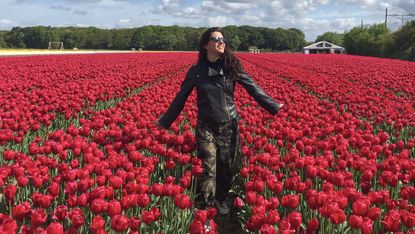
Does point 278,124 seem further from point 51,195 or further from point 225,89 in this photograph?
point 51,195

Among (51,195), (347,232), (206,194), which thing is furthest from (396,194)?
(51,195)

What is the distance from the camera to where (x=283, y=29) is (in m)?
150

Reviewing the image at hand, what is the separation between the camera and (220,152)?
521cm

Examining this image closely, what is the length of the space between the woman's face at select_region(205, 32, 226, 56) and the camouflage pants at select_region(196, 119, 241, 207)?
0.82 m

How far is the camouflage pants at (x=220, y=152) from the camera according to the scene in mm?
5023

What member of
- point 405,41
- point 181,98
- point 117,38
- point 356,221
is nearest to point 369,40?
point 405,41

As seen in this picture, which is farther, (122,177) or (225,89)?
(225,89)

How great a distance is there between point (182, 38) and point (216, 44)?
118270 millimetres

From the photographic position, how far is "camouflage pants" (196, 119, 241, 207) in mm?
5023

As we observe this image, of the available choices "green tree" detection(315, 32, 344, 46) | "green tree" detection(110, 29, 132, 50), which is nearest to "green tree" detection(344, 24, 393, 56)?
"green tree" detection(110, 29, 132, 50)

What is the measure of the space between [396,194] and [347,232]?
1.08 meters

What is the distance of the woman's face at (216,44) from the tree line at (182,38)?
212 feet

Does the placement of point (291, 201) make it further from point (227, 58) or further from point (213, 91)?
point (227, 58)

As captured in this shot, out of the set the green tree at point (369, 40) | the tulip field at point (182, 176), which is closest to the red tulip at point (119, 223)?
the tulip field at point (182, 176)
